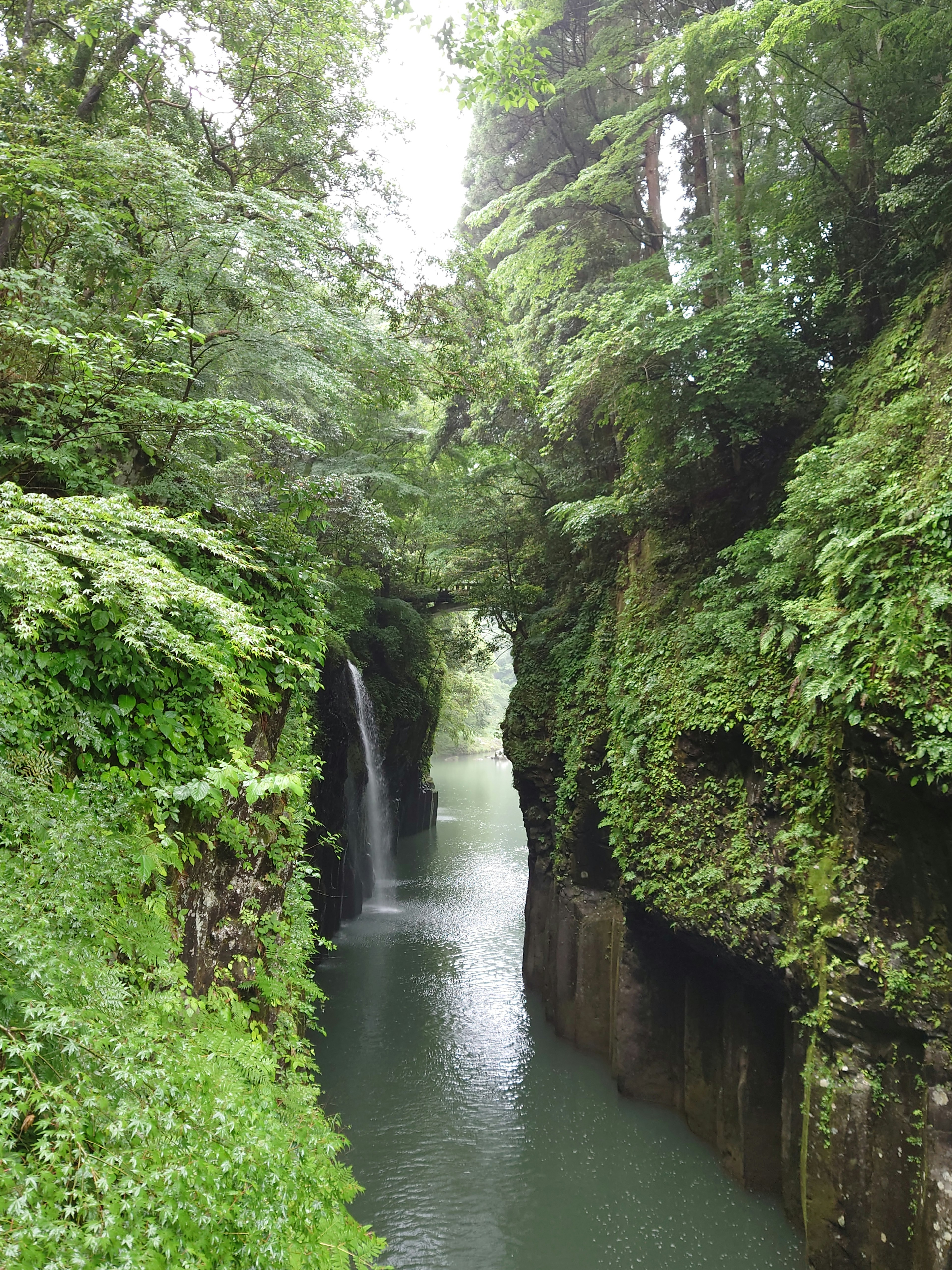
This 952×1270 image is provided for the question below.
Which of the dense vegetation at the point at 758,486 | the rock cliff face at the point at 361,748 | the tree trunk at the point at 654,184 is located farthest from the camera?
the rock cliff face at the point at 361,748

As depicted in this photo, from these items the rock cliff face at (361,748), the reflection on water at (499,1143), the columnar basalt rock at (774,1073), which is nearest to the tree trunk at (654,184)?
the rock cliff face at (361,748)

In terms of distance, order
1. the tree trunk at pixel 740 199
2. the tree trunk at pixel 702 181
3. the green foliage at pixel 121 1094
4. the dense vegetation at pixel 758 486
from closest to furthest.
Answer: the green foliage at pixel 121 1094, the dense vegetation at pixel 758 486, the tree trunk at pixel 740 199, the tree trunk at pixel 702 181

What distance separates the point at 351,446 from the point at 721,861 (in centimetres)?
1431

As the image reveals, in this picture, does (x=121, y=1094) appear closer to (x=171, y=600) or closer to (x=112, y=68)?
(x=171, y=600)

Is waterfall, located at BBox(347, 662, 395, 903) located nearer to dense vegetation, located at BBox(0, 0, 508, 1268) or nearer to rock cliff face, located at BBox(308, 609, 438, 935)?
rock cliff face, located at BBox(308, 609, 438, 935)

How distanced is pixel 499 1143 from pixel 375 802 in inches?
426

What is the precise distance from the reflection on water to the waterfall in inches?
179

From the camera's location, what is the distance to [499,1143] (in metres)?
8.11

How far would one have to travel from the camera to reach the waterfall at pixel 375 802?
16.6 meters

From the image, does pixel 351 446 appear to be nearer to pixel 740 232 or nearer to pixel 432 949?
pixel 740 232

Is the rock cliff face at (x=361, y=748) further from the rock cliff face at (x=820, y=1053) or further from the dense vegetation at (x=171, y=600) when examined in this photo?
the rock cliff face at (x=820, y=1053)

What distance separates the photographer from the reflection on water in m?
6.54

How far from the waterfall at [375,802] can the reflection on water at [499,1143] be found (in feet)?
14.9

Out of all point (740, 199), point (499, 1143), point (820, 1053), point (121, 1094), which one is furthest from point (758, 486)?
point (121, 1094)
